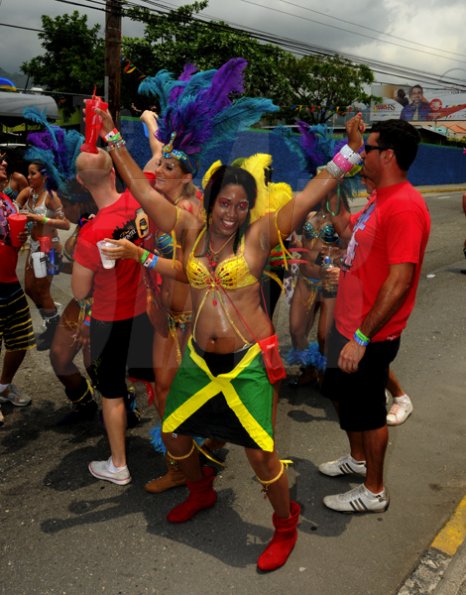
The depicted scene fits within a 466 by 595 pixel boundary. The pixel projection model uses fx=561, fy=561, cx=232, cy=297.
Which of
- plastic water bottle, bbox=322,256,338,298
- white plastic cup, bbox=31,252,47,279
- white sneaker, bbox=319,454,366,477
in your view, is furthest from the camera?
white plastic cup, bbox=31,252,47,279

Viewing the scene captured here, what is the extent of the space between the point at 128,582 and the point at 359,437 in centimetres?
157

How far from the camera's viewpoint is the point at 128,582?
2666mm

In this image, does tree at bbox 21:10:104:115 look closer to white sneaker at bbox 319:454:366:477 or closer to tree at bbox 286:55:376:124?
tree at bbox 286:55:376:124

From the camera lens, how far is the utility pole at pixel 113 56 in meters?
12.6

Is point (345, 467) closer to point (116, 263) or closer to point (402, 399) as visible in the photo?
point (402, 399)

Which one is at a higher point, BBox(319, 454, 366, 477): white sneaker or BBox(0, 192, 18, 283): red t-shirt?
BBox(0, 192, 18, 283): red t-shirt

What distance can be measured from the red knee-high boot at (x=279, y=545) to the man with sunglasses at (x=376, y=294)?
0.47 metres

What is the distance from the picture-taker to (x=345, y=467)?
3527 millimetres

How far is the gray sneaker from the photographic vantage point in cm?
439

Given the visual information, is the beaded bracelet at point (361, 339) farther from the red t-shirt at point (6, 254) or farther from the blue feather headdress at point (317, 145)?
the red t-shirt at point (6, 254)

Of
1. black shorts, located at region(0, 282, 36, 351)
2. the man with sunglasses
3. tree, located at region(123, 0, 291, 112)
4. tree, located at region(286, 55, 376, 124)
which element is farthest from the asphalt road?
tree, located at region(286, 55, 376, 124)

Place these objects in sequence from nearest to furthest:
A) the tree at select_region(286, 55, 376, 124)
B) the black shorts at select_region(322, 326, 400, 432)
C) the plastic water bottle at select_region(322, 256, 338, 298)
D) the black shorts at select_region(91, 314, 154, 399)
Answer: the black shorts at select_region(322, 326, 400, 432)
the black shorts at select_region(91, 314, 154, 399)
the plastic water bottle at select_region(322, 256, 338, 298)
the tree at select_region(286, 55, 376, 124)

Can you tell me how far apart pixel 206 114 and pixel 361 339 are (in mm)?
1600

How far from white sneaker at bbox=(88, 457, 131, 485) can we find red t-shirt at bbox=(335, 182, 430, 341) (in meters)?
1.58
